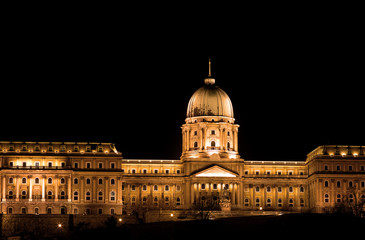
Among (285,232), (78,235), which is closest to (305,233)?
(285,232)

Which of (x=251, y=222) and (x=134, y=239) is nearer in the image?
(x=134, y=239)

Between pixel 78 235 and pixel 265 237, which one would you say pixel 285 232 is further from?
pixel 78 235

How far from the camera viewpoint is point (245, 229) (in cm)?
18938

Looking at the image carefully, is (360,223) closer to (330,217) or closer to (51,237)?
(330,217)

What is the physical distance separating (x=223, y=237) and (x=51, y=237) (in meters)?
30.8

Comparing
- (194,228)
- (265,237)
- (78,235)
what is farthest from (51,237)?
(265,237)

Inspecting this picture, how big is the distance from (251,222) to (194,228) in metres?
11.7

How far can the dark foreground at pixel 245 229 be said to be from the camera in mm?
181750

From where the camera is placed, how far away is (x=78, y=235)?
19212 cm

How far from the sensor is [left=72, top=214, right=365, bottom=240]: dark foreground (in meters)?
182

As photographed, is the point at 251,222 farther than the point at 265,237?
Yes

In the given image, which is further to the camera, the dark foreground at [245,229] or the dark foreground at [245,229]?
the dark foreground at [245,229]

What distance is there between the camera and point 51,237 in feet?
646

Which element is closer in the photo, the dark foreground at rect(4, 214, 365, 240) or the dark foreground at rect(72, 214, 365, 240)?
the dark foreground at rect(4, 214, 365, 240)
